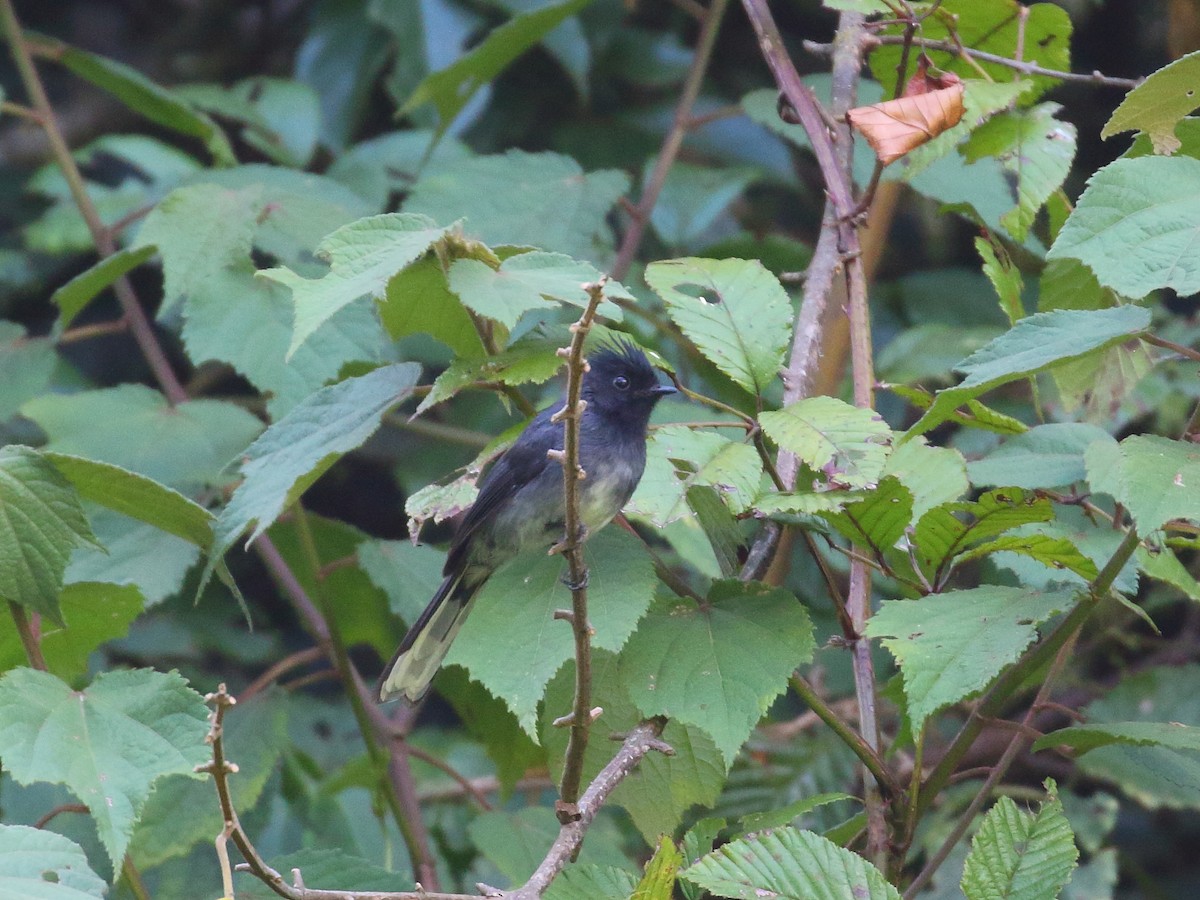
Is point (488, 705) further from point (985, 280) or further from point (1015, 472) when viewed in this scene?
point (985, 280)

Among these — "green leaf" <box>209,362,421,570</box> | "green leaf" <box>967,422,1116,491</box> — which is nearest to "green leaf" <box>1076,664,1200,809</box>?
"green leaf" <box>967,422,1116,491</box>

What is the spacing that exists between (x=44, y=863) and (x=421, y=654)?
4.23 feet

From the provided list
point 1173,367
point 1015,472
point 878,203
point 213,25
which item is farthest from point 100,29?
point 1015,472

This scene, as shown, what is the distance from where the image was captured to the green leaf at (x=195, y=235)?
9.69 feet

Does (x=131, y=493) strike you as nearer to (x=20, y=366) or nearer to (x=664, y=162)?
(x=20, y=366)

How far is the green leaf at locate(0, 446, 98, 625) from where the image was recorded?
6.48 ft

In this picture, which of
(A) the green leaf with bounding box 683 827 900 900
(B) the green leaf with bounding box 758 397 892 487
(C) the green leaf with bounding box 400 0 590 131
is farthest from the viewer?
(C) the green leaf with bounding box 400 0 590 131

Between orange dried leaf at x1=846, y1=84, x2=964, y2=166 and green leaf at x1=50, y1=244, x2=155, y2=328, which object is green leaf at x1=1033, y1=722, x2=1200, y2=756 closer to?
orange dried leaf at x1=846, y1=84, x2=964, y2=166

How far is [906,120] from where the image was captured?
88.4 inches

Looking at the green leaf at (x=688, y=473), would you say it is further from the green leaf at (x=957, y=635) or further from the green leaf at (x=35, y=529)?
the green leaf at (x=35, y=529)

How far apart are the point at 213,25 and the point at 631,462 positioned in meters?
4.43

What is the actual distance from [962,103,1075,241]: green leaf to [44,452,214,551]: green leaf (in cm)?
159

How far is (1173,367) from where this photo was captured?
4488 mm

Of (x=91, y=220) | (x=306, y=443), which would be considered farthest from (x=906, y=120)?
(x=91, y=220)
